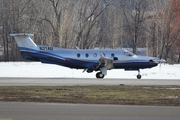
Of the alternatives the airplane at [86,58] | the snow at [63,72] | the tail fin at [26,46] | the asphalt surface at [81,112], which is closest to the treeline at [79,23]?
the snow at [63,72]

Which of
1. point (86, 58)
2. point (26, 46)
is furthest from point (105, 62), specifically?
point (26, 46)

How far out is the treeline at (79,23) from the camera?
204ft

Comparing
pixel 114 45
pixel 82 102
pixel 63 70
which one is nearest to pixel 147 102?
pixel 82 102

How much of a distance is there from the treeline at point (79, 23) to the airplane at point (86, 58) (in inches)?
1071

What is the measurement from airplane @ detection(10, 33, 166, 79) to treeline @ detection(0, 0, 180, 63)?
27.2 m

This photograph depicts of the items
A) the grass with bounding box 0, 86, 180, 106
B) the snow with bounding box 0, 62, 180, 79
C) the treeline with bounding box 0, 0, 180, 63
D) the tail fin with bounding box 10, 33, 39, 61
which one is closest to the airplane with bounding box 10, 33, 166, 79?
the tail fin with bounding box 10, 33, 39, 61

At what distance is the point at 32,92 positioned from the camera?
61.5 ft

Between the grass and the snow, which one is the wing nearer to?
the snow

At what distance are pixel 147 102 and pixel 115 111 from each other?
2764 mm

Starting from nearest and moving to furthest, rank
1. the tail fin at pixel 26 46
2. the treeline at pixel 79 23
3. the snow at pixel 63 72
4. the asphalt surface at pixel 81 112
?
the asphalt surface at pixel 81 112 < the tail fin at pixel 26 46 < the snow at pixel 63 72 < the treeline at pixel 79 23

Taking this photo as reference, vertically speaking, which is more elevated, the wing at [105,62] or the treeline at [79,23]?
the treeline at [79,23]

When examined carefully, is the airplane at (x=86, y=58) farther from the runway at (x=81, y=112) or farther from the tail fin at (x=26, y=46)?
the runway at (x=81, y=112)

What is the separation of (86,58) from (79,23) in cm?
3731

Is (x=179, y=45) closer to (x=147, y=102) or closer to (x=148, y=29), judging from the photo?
(x=148, y=29)
